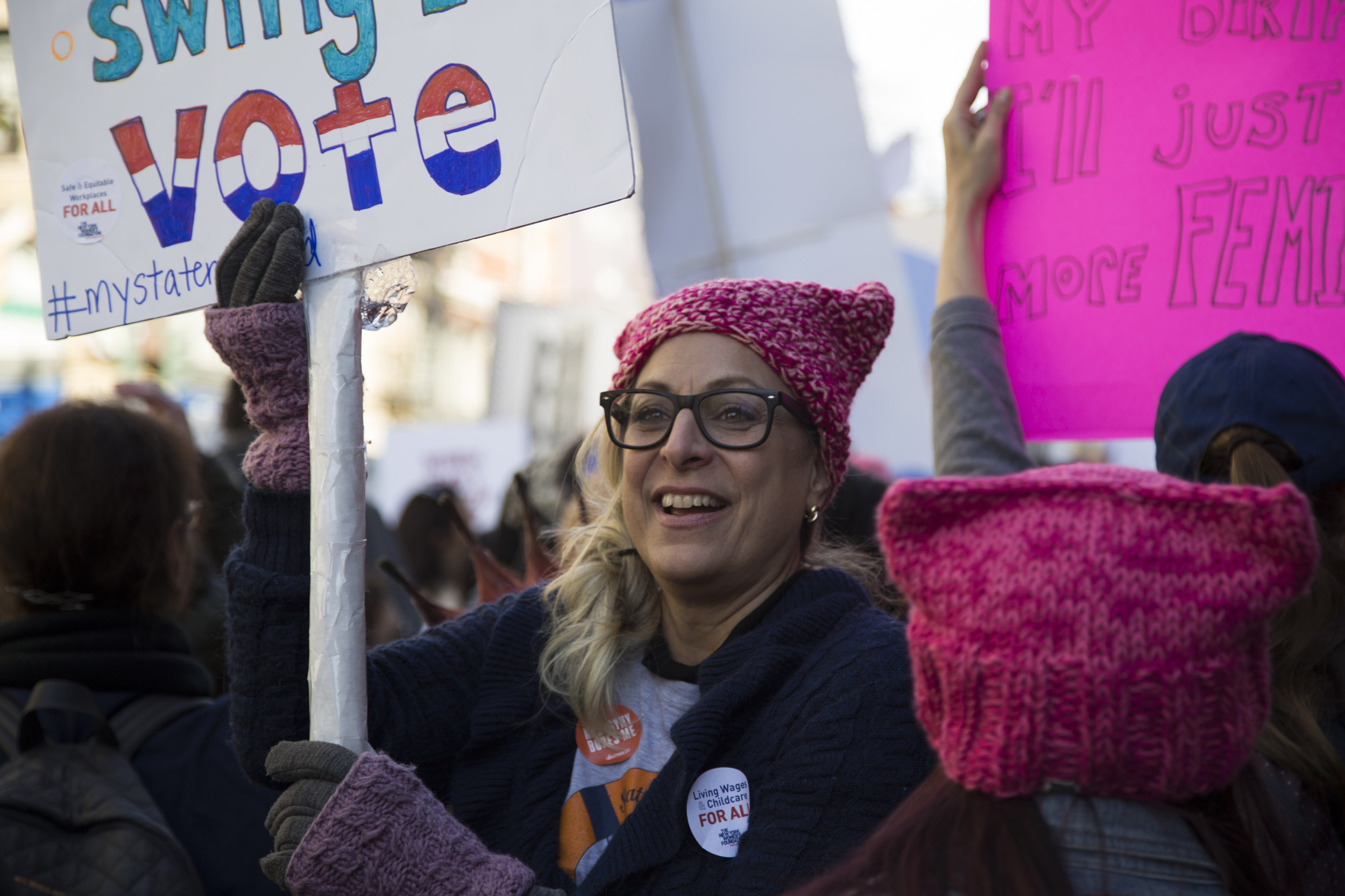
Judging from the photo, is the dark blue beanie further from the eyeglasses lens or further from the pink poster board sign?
the eyeglasses lens

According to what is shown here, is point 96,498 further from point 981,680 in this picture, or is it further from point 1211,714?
point 1211,714

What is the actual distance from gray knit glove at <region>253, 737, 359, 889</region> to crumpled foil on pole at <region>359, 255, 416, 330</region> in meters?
0.64

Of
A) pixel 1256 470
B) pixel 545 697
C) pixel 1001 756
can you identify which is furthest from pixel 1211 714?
pixel 545 697

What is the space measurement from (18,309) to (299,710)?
61.0ft

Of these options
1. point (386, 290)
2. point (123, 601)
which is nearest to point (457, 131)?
point (386, 290)

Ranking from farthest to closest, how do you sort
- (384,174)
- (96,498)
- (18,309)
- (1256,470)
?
1. (18,309)
2. (96,498)
3. (384,174)
4. (1256,470)

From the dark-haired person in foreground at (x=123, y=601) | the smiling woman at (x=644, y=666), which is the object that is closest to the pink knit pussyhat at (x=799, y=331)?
the smiling woman at (x=644, y=666)

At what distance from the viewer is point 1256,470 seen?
1.56 meters

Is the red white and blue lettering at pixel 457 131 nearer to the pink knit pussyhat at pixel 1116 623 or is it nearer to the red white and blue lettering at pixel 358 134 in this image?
the red white and blue lettering at pixel 358 134

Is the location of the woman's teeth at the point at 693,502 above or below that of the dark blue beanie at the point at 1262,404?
below

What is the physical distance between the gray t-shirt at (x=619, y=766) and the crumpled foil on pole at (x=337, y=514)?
0.37m

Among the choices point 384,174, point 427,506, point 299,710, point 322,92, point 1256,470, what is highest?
point 322,92

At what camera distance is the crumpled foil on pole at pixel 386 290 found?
1769mm

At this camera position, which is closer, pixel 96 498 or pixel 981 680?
pixel 981 680
